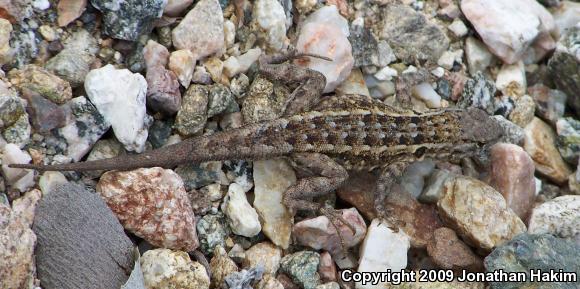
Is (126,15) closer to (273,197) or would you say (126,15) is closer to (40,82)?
(40,82)

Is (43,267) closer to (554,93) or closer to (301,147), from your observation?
(301,147)

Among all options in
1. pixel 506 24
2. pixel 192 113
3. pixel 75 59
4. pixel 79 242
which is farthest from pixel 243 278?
pixel 506 24

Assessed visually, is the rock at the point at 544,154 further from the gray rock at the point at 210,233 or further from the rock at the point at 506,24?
the gray rock at the point at 210,233

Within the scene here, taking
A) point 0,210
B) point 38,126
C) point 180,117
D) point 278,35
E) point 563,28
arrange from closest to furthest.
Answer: point 0,210
point 38,126
point 180,117
point 278,35
point 563,28

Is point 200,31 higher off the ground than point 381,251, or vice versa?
point 200,31

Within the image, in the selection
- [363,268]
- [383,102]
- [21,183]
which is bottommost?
[363,268]

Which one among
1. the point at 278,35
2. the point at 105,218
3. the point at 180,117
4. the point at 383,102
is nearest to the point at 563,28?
the point at 383,102

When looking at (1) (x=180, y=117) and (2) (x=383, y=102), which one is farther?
(2) (x=383, y=102)
